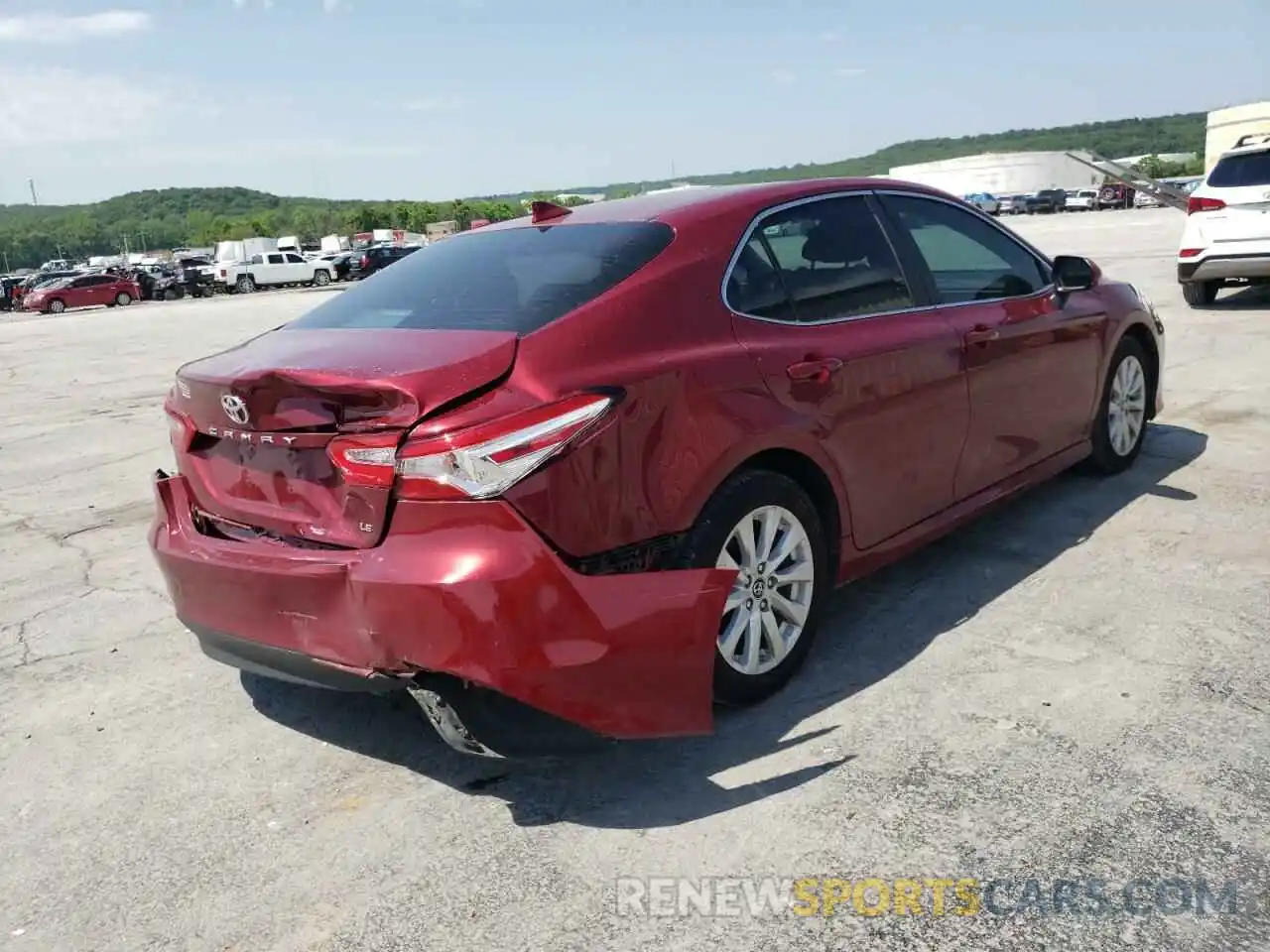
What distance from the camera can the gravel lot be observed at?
8.36ft

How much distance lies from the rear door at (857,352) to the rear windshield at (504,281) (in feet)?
1.26

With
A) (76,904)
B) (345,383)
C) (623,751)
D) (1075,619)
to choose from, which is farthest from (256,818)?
(1075,619)

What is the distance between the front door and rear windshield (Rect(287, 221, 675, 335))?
53.2 inches

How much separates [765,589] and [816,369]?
74cm

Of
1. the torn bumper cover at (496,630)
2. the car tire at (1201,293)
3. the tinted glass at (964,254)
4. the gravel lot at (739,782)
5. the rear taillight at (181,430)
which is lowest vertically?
the gravel lot at (739,782)

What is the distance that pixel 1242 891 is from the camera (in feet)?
7.98

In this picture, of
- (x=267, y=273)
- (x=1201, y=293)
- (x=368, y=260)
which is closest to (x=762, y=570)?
(x=1201, y=293)

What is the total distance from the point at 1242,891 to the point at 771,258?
2.25 meters

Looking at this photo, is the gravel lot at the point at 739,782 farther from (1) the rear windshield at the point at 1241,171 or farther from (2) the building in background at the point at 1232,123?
(2) the building in background at the point at 1232,123

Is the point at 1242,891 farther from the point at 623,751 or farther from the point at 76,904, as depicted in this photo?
the point at 76,904

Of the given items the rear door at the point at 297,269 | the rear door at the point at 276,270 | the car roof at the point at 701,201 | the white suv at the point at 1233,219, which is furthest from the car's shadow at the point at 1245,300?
the rear door at the point at 276,270

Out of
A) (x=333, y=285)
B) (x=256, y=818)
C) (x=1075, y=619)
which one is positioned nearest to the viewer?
(x=256, y=818)

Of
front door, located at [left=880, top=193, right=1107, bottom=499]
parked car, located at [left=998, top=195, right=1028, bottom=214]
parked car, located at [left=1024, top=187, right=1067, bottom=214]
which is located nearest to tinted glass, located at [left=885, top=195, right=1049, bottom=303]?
front door, located at [left=880, top=193, right=1107, bottom=499]

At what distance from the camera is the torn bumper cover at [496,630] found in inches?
105
